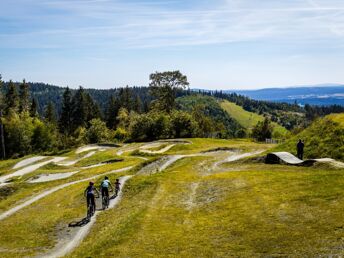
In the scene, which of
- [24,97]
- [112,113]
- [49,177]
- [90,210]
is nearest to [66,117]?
[24,97]

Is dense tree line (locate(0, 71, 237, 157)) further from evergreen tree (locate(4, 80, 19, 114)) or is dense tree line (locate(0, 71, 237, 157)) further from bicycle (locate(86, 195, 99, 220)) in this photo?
bicycle (locate(86, 195, 99, 220))

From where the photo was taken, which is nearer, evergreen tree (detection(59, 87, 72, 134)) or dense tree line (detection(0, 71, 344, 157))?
dense tree line (detection(0, 71, 344, 157))

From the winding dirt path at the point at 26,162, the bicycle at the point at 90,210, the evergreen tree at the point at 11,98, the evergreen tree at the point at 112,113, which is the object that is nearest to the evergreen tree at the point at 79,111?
the evergreen tree at the point at 112,113

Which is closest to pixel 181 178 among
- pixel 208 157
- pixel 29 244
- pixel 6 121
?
pixel 208 157

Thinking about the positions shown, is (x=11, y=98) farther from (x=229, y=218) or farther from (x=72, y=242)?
(x=229, y=218)

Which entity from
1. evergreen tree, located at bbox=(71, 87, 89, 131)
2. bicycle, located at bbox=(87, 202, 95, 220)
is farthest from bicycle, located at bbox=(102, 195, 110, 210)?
evergreen tree, located at bbox=(71, 87, 89, 131)

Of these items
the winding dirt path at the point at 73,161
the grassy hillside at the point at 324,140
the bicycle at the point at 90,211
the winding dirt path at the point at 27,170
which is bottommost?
the winding dirt path at the point at 27,170

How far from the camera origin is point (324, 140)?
173 feet

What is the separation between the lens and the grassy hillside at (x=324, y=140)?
1939 inches

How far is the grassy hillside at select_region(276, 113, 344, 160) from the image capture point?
1939 inches

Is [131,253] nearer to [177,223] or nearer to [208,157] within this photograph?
[177,223]

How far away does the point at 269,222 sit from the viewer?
26734mm

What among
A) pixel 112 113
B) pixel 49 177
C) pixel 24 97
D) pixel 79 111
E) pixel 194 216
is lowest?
pixel 49 177

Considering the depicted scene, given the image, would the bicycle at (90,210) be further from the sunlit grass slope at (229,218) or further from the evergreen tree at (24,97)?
the evergreen tree at (24,97)
